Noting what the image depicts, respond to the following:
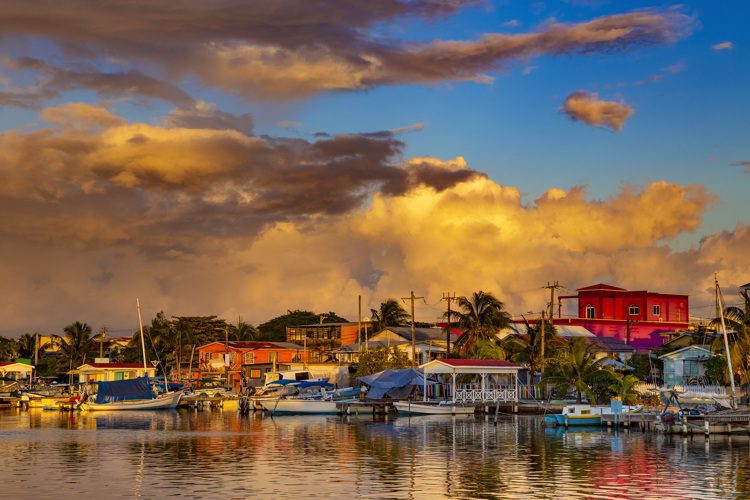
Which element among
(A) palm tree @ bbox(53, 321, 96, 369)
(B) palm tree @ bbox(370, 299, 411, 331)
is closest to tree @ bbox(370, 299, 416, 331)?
(B) palm tree @ bbox(370, 299, 411, 331)

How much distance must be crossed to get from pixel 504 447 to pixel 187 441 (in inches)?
873

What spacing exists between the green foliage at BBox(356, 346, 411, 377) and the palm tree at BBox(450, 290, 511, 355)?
859 centimetres

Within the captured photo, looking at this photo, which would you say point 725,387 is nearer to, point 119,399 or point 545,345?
point 545,345

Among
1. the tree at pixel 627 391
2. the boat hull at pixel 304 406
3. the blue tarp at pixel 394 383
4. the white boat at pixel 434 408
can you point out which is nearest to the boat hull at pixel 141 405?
the boat hull at pixel 304 406

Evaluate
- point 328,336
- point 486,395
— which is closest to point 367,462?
point 486,395

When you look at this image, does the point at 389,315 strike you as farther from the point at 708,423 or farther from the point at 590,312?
the point at 708,423

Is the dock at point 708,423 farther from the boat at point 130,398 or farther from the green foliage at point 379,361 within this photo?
the boat at point 130,398

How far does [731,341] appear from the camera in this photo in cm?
9388

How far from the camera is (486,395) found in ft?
339

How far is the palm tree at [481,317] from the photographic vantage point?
4764 inches

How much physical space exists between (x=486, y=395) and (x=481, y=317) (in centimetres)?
1932

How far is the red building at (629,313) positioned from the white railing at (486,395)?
5230 centimetres

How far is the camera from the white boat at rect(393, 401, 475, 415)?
329 feet

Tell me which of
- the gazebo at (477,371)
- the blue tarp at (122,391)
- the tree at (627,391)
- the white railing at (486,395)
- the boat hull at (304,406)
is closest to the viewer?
the tree at (627,391)
